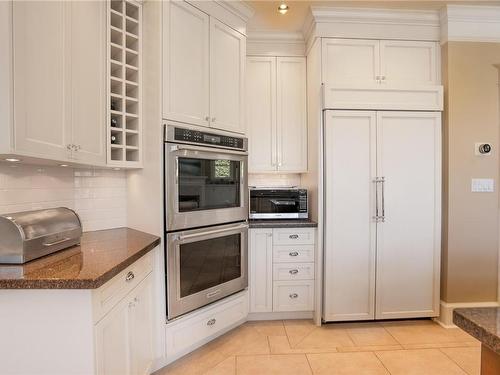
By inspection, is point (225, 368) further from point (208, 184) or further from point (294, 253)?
point (208, 184)

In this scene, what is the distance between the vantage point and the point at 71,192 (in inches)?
81.8

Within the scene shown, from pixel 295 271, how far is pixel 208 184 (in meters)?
1.17

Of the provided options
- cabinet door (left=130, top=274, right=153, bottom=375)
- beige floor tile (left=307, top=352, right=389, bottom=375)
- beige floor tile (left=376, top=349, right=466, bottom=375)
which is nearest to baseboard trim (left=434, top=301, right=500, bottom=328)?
beige floor tile (left=376, top=349, right=466, bottom=375)

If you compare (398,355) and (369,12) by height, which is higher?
(369,12)

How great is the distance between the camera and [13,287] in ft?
3.59

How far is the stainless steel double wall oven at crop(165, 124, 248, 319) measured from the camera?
2064mm

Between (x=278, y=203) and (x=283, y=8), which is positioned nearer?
(x=283, y=8)

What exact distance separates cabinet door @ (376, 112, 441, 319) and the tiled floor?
0.22 m

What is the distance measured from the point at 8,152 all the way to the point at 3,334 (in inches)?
26.9

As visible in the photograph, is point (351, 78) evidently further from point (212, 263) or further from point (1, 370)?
point (1, 370)

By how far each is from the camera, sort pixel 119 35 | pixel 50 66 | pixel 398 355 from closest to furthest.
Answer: pixel 50 66
pixel 119 35
pixel 398 355

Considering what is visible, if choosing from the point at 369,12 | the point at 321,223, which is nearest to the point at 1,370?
the point at 321,223

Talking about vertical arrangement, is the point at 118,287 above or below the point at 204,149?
below

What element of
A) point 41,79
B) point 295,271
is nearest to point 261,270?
point 295,271
